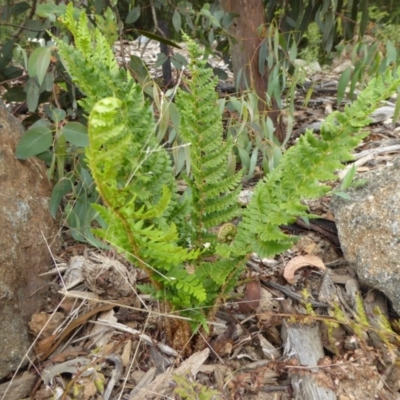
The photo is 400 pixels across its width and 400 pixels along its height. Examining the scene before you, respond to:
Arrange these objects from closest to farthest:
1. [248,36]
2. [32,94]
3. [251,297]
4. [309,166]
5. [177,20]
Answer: [309,166] → [251,297] → [32,94] → [177,20] → [248,36]

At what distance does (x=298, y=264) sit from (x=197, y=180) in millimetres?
582

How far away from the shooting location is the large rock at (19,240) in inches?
56.9

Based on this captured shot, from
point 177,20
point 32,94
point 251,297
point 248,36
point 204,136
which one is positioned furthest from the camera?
point 248,36

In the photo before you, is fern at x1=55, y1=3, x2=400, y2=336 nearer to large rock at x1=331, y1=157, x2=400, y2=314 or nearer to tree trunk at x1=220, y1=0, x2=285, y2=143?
large rock at x1=331, y1=157, x2=400, y2=314

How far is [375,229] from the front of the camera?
1557mm

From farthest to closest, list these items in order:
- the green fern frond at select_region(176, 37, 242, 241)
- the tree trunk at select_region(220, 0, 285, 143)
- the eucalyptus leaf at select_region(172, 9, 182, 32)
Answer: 1. the tree trunk at select_region(220, 0, 285, 143)
2. the eucalyptus leaf at select_region(172, 9, 182, 32)
3. the green fern frond at select_region(176, 37, 242, 241)

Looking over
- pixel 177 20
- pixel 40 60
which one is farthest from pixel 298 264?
pixel 177 20

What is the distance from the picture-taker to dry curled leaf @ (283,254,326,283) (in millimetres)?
1668

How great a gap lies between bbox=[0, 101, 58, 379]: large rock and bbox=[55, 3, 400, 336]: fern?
0.42m

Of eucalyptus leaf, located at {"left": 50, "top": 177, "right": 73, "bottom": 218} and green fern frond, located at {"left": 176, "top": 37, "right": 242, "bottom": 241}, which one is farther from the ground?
green fern frond, located at {"left": 176, "top": 37, "right": 242, "bottom": 241}

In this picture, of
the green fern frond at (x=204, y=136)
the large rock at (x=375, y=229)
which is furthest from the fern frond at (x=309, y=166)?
the large rock at (x=375, y=229)

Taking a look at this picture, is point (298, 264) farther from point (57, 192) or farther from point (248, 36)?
point (248, 36)

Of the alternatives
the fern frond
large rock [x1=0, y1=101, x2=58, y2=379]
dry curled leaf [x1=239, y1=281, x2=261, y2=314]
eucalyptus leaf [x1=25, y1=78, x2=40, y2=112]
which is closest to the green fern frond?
the fern frond

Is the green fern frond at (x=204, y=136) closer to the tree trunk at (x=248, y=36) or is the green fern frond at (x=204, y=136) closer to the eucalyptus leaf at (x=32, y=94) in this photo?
the eucalyptus leaf at (x=32, y=94)
